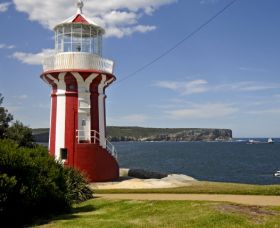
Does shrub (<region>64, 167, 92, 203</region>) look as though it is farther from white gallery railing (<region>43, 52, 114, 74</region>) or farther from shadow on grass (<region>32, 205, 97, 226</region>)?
white gallery railing (<region>43, 52, 114, 74</region>)

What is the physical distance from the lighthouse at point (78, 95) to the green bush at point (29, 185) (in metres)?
9.04

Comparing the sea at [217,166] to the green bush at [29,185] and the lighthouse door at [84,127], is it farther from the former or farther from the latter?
the green bush at [29,185]

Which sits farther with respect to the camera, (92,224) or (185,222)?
(92,224)

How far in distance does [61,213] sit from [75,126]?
11319 mm

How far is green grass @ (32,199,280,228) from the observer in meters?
12.5

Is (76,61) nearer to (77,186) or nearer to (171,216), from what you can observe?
(77,186)

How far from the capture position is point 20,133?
105 ft

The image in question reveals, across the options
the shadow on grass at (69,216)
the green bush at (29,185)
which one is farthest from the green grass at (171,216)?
the green bush at (29,185)

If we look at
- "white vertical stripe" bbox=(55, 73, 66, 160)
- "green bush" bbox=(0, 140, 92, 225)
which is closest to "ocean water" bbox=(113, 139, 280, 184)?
"white vertical stripe" bbox=(55, 73, 66, 160)

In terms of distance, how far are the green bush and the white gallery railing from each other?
9.67 metres

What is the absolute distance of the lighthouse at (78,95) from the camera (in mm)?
27359

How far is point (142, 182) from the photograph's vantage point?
26.5m

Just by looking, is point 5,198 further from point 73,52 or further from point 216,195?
point 73,52

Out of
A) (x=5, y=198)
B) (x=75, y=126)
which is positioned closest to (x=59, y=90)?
(x=75, y=126)
